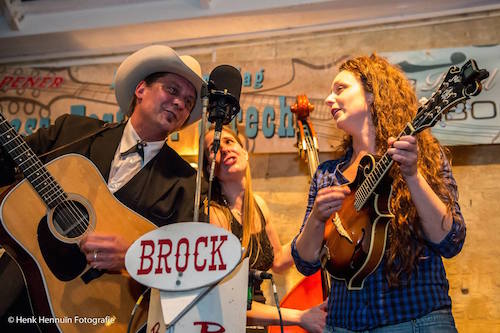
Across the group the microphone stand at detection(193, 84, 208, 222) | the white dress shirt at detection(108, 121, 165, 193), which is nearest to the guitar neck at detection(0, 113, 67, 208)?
the white dress shirt at detection(108, 121, 165, 193)

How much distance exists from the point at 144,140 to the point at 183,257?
1333 millimetres

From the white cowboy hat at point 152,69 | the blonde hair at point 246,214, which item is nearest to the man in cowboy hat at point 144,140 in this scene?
the white cowboy hat at point 152,69

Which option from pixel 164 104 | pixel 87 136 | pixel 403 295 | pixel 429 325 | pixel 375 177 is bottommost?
pixel 429 325

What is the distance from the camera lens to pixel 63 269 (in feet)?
7.02

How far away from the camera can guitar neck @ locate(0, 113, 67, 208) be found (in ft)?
7.39

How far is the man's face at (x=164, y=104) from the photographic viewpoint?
2.83 m

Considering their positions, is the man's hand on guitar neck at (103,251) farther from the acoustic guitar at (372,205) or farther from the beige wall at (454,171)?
the beige wall at (454,171)

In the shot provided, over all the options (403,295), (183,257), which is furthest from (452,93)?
(183,257)

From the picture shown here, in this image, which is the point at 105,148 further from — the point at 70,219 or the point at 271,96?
the point at 271,96

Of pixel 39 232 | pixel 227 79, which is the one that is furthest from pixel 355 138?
pixel 39 232

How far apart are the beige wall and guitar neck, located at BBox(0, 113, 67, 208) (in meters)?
1.93

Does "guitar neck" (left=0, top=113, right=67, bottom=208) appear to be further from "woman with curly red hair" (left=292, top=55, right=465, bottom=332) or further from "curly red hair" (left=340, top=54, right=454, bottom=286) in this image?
"curly red hair" (left=340, top=54, right=454, bottom=286)

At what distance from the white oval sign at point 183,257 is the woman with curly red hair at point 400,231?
0.59 meters

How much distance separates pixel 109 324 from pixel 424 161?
1.51 meters
